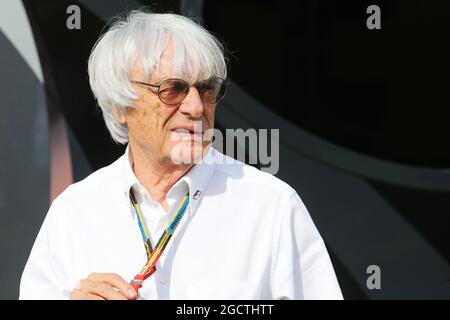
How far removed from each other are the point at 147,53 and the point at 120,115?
0.29 metres

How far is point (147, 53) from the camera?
1983 millimetres

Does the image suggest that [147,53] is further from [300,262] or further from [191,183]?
[300,262]

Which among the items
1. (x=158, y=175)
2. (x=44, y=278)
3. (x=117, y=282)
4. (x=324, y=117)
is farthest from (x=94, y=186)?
(x=324, y=117)

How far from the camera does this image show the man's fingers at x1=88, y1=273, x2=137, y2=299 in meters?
1.82

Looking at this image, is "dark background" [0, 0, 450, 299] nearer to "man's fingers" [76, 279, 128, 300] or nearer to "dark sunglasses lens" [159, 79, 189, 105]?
"dark sunglasses lens" [159, 79, 189, 105]

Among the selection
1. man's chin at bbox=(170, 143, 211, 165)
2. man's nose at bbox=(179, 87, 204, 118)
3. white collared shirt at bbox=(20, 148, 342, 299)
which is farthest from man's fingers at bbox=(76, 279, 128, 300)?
man's nose at bbox=(179, 87, 204, 118)

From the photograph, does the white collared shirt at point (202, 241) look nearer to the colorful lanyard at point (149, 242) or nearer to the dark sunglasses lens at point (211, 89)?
the colorful lanyard at point (149, 242)

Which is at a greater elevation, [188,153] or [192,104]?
[192,104]

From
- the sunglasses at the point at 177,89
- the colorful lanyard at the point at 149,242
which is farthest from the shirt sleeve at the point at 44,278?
the sunglasses at the point at 177,89

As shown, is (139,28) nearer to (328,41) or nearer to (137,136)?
(137,136)

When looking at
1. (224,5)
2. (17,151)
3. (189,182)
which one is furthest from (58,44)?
(189,182)

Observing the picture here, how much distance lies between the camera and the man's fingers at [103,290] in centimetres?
183

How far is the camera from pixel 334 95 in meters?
3.10
